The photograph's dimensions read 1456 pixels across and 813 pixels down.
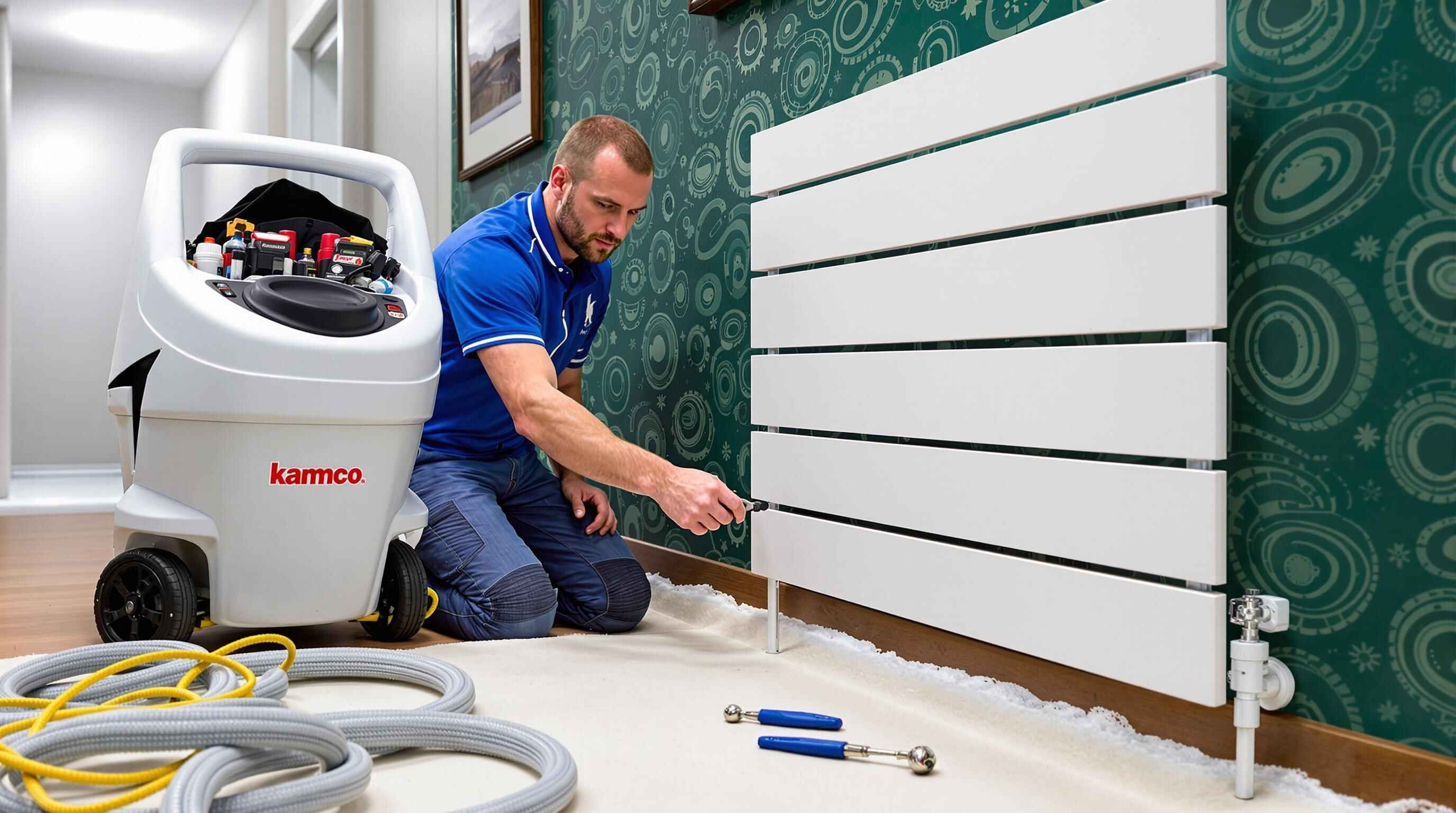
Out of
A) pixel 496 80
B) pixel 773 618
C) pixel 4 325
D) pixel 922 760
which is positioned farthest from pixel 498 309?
pixel 4 325

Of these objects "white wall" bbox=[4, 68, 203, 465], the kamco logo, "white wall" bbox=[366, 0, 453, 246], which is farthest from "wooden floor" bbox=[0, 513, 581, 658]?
"white wall" bbox=[4, 68, 203, 465]

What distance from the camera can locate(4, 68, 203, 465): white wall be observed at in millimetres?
5910

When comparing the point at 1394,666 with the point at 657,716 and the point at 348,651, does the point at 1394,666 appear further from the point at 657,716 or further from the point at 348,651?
the point at 348,651

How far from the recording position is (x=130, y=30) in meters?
5.36

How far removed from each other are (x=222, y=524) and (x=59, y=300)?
5.53 meters

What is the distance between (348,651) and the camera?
1391mm

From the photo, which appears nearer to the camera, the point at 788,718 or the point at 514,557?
the point at 788,718

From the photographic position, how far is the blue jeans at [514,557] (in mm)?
1743

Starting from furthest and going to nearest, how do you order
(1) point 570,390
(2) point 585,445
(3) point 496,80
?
1. (3) point 496,80
2. (1) point 570,390
3. (2) point 585,445

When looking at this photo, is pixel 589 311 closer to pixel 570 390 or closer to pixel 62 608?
pixel 570 390

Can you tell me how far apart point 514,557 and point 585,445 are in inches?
12.1

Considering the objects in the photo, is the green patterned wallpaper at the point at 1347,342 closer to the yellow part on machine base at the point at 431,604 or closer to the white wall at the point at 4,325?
the yellow part on machine base at the point at 431,604

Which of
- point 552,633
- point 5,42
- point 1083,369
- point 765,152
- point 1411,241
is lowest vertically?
point 552,633

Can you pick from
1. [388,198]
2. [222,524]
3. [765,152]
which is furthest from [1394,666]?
[388,198]
